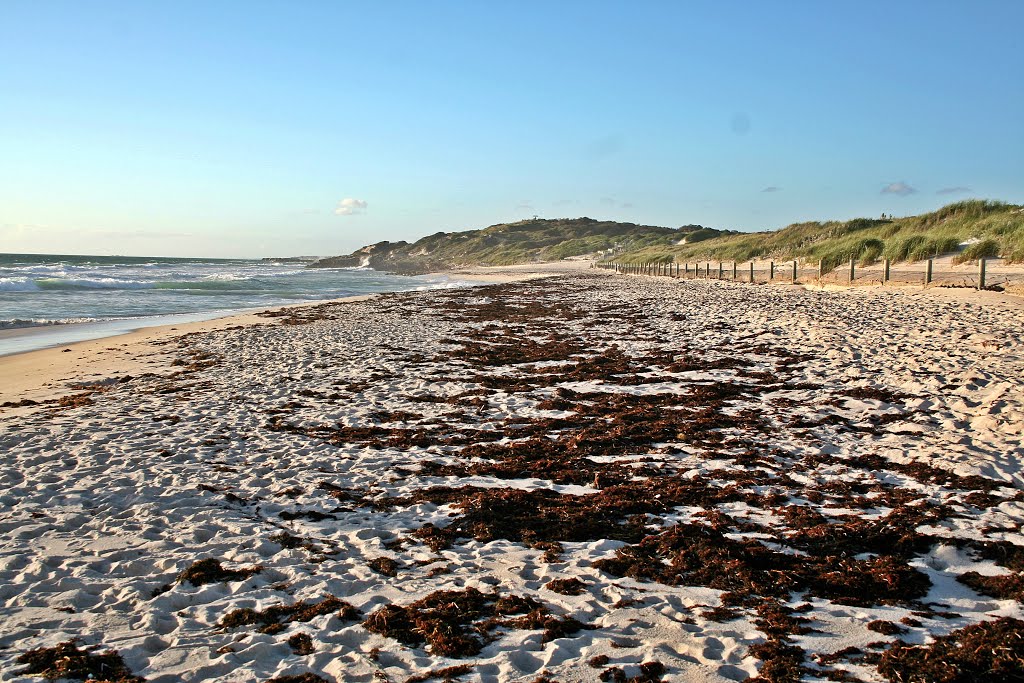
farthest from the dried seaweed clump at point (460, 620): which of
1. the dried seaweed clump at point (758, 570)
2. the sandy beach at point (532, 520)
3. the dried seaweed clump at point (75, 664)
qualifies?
the dried seaweed clump at point (75, 664)

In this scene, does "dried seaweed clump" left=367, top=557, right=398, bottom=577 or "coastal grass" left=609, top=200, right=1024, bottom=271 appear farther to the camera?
"coastal grass" left=609, top=200, right=1024, bottom=271

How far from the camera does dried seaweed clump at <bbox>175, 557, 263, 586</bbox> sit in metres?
3.67

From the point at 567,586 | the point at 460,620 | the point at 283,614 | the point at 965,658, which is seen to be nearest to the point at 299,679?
the point at 283,614

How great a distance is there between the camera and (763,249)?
4262 centimetres

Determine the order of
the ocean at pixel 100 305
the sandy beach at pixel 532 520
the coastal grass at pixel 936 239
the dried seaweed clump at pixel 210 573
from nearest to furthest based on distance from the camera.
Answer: the sandy beach at pixel 532 520 → the dried seaweed clump at pixel 210 573 → the ocean at pixel 100 305 → the coastal grass at pixel 936 239

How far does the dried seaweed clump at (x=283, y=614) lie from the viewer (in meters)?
3.25

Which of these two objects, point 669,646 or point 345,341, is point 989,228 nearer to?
point 345,341

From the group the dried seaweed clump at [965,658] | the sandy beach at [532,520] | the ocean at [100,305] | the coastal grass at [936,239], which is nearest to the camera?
the dried seaweed clump at [965,658]

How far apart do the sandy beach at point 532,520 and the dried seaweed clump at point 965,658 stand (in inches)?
0.6

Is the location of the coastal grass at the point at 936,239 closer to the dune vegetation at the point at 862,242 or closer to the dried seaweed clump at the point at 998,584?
the dune vegetation at the point at 862,242

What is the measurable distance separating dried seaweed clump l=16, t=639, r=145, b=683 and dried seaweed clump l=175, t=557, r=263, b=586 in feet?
2.14

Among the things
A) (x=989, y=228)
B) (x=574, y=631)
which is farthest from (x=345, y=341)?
(x=989, y=228)

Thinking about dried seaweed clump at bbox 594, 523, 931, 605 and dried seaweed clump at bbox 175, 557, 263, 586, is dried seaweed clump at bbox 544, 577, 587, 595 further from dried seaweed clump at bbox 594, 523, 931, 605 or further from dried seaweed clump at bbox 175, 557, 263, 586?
dried seaweed clump at bbox 175, 557, 263, 586

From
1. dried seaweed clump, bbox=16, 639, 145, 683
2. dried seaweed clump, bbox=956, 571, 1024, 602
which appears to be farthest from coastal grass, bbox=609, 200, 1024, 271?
dried seaweed clump, bbox=16, 639, 145, 683
